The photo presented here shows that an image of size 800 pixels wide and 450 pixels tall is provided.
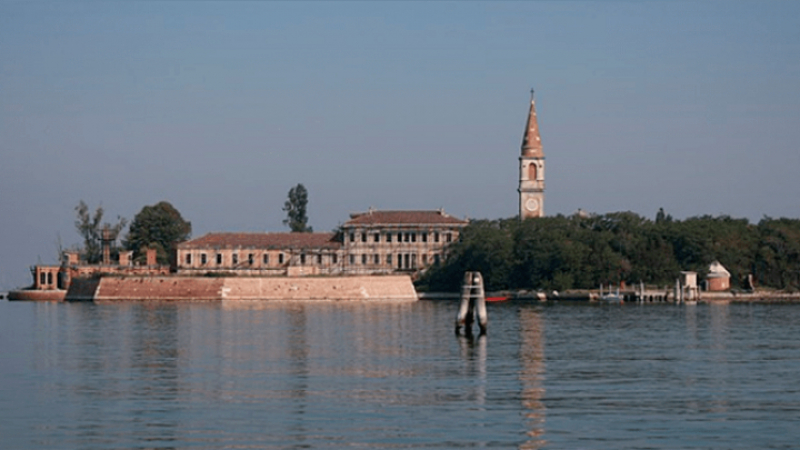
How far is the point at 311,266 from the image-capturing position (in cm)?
13150

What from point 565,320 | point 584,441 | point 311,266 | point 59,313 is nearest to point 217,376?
point 584,441

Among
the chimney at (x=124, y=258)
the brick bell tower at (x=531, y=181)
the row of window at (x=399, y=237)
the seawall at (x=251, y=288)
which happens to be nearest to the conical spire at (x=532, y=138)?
the brick bell tower at (x=531, y=181)

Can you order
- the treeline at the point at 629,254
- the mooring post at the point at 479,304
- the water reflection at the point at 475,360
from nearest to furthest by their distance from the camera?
the water reflection at the point at 475,360, the mooring post at the point at 479,304, the treeline at the point at 629,254

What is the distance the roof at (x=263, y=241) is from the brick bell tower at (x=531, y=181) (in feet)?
67.7

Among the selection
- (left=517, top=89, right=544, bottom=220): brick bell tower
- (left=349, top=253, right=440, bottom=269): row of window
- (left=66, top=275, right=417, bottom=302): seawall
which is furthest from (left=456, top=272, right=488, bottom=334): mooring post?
(left=517, top=89, right=544, bottom=220): brick bell tower

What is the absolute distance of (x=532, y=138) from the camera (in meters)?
143

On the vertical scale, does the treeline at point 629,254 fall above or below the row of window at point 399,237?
below

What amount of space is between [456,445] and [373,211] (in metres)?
111

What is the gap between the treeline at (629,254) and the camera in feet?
396

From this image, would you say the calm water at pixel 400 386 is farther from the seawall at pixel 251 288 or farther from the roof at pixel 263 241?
the roof at pixel 263 241

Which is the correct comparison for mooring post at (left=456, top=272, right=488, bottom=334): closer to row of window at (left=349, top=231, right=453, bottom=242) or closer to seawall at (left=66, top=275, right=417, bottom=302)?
seawall at (left=66, top=275, right=417, bottom=302)

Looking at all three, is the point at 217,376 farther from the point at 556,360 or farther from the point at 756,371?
the point at 756,371

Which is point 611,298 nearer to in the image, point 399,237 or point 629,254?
point 629,254

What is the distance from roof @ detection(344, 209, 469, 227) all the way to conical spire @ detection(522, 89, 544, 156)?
12036mm
